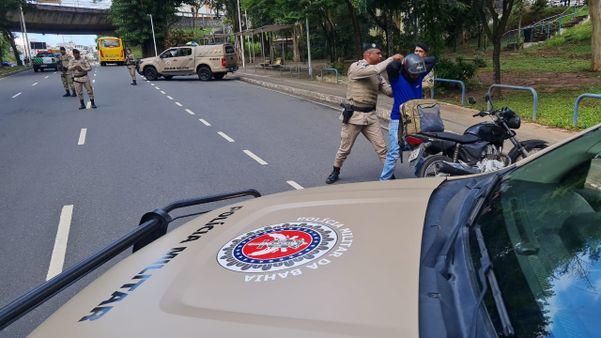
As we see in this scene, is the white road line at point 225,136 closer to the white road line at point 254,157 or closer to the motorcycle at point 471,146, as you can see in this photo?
the white road line at point 254,157

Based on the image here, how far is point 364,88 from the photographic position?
21.0 feet

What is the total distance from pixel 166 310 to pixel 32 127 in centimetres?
1295

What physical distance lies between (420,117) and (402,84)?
57 cm

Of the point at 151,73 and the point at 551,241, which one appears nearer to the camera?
the point at 551,241

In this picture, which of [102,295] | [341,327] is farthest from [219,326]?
[102,295]

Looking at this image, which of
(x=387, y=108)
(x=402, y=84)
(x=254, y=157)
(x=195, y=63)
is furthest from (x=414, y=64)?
(x=195, y=63)

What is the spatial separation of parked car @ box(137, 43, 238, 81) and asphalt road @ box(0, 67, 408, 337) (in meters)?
11.5

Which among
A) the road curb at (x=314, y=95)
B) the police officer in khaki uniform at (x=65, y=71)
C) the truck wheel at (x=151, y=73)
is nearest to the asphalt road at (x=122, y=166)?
the road curb at (x=314, y=95)

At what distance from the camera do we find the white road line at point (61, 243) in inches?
172

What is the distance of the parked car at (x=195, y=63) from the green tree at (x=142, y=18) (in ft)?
90.8

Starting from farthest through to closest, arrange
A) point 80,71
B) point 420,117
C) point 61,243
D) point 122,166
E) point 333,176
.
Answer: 1. point 80,71
2. point 122,166
3. point 333,176
4. point 420,117
5. point 61,243

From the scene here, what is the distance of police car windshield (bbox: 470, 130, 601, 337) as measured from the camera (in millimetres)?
1365

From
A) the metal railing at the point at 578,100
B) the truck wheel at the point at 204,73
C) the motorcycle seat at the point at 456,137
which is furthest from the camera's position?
the truck wheel at the point at 204,73

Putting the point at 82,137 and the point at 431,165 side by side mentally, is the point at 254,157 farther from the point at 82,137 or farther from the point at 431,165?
the point at 82,137
